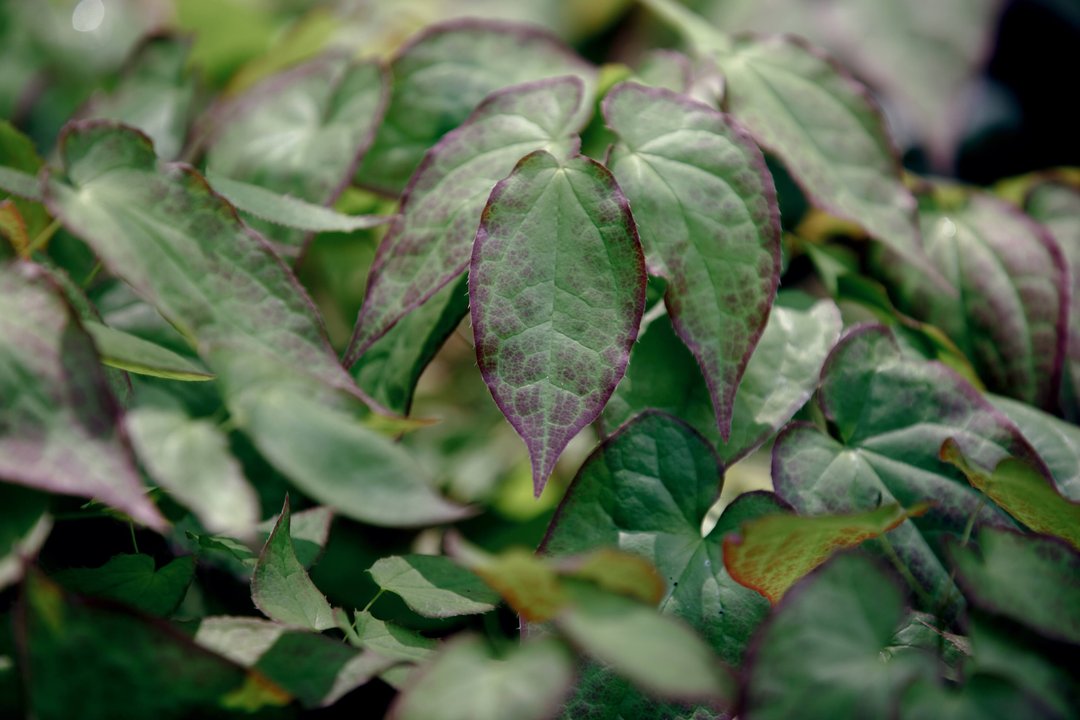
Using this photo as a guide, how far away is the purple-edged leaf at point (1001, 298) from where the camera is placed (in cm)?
72

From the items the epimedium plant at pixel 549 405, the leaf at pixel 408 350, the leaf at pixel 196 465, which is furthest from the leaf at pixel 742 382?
the leaf at pixel 196 465

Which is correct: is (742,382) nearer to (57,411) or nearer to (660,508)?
(660,508)

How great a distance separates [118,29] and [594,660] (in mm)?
1106

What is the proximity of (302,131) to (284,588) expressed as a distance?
0.43m

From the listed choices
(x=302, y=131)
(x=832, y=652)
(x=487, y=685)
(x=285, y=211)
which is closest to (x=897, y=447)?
(x=832, y=652)

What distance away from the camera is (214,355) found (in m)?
0.44

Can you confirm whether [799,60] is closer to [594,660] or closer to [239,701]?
[594,660]

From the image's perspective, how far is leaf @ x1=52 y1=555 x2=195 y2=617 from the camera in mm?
502

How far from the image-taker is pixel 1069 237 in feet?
2.75

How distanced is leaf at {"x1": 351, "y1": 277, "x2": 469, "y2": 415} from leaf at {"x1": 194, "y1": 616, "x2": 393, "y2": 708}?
0.60 ft

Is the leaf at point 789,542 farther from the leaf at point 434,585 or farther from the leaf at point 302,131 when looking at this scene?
the leaf at point 302,131

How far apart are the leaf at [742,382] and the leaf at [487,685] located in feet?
0.73

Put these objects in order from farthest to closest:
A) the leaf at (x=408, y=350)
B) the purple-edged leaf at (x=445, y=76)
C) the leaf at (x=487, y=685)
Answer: the purple-edged leaf at (x=445, y=76) < the leaf at (x=408, y=350) < the leaf at (x=487, y=685)

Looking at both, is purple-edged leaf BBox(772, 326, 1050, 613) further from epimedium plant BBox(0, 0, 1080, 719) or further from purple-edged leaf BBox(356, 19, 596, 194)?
purple-edged leaf BBox(356, 19, 596, 194)
